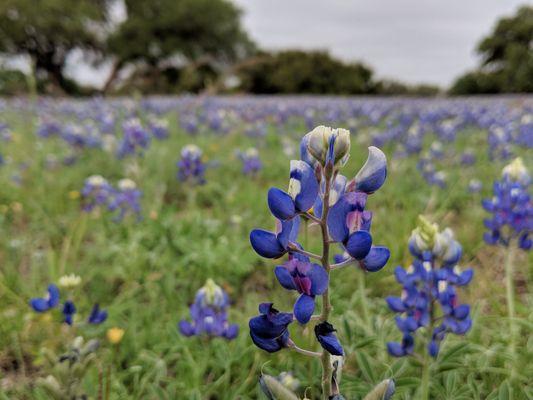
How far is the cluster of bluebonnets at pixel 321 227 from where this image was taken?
3.40 ft

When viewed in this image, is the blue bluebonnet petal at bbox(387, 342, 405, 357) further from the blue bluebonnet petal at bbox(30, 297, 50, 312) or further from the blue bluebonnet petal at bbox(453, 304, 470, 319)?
the blue bluebonnet petal at bbox(30, 297, 50, 312)

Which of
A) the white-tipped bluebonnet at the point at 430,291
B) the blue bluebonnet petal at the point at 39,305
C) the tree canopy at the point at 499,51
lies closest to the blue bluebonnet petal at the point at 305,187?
the white-tipped bluebonnet at the point at 430,291

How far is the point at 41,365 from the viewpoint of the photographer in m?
2.11

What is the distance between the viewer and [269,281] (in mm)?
2725

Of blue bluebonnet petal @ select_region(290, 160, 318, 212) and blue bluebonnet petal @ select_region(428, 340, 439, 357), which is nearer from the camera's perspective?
blue bluebonnet petal @ select_region(290, 160, 318, 212)

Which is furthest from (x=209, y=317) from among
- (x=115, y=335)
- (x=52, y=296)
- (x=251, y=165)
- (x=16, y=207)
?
(x=251, y=165)

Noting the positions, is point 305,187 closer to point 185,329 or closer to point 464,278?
point 464,278

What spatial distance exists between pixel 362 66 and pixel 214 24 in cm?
1177

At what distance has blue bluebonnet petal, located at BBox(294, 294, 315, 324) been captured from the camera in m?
1.03

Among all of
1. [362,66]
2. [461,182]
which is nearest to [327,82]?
[362,66]

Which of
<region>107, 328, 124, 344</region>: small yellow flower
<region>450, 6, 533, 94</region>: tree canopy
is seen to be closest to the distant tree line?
<region>450, 6, 533, 94</region>: tree canopy

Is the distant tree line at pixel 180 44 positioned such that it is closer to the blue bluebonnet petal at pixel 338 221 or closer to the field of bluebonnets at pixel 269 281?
the field of bluebonnets at pixel 269 281

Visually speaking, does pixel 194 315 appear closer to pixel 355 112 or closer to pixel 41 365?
pixel 41 365

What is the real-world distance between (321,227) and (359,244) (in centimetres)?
9
